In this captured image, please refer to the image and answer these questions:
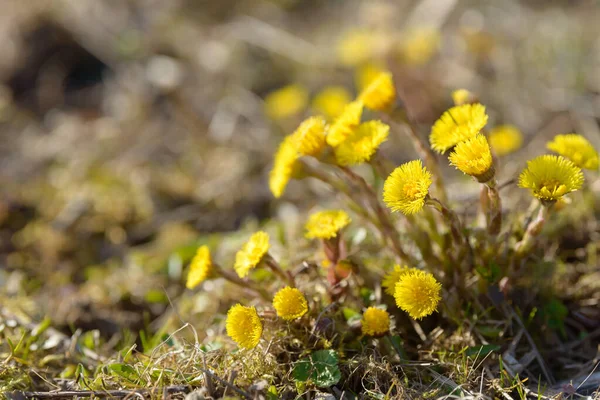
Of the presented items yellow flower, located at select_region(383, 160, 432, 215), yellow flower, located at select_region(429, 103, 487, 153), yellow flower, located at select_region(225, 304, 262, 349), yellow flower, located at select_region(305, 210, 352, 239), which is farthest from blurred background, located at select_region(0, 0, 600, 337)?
yellow flower, located at select_region(429, 103, 487, 153)

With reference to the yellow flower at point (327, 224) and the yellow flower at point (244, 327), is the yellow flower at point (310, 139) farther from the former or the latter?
the yellow flower at point (244, 327)

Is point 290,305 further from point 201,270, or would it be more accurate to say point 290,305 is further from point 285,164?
point 285,164

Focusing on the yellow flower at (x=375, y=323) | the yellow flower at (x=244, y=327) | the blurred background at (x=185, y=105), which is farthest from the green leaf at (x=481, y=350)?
the blurred background at (x=185, y=105)

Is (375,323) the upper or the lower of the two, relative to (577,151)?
lower

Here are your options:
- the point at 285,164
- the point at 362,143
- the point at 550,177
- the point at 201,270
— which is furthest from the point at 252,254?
the point at 550,177

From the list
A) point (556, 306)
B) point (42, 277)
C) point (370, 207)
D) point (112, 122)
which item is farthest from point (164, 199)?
point (556, 306)

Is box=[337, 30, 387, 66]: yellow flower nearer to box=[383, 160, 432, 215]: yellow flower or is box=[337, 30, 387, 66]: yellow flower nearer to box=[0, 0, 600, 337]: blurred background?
box=[0, 0, 600, 337]: blurred background

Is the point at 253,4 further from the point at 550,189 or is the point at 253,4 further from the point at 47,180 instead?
the point at 550,189
